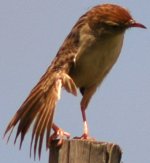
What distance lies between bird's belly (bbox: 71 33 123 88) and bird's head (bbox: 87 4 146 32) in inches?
6.9

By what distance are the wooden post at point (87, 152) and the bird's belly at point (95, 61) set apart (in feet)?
6.83

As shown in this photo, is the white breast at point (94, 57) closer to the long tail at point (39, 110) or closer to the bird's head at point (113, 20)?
the bird's head at point (113, 20)

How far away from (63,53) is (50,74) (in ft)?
1.63

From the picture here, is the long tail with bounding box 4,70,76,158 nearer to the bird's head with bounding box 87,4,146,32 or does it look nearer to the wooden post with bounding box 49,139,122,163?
the wooden post with bounding box 49,139,122,163

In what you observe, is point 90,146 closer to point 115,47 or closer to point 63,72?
point 63,72

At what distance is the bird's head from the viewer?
6770mm

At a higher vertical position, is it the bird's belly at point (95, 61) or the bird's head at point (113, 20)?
the bird's head at point (113, 20)

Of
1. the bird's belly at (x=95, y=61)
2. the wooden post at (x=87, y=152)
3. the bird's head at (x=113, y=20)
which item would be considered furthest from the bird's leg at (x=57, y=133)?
Answer: the bird's head at (x=113, y=20)

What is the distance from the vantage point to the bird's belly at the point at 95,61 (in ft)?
22.0

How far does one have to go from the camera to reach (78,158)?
4.57 meters

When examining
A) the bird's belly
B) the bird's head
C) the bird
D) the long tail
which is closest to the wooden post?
the long tail

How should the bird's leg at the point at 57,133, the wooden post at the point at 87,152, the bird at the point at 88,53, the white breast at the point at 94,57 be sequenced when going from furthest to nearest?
the white breast at the point at 94,57
the bird at the point at 88,53
the bird's leg at the point at 57,133
the wooden post at the point at 87,152

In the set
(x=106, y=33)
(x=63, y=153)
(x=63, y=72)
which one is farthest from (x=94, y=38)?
(x=63, y=153)

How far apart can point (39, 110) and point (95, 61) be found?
51.9 inches
